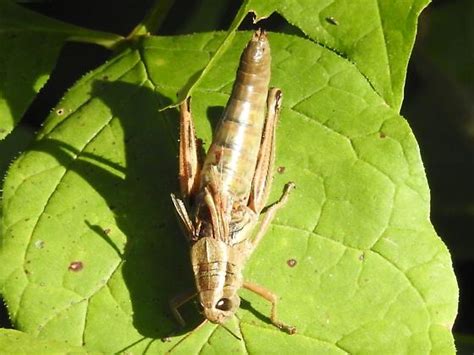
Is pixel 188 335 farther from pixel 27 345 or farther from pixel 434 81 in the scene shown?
pixel 434 81

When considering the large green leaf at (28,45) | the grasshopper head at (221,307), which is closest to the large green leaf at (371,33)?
the grasshopper head at (221,307)

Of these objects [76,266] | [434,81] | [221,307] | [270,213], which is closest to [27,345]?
[76,266]

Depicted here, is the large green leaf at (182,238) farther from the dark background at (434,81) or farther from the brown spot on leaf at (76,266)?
the dark background at (434,81)

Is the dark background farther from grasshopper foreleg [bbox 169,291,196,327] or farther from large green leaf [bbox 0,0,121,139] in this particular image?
grasshopper foreleg [bbox 169,291,196,327]

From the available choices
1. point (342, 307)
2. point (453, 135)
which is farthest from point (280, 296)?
point (453, 135)

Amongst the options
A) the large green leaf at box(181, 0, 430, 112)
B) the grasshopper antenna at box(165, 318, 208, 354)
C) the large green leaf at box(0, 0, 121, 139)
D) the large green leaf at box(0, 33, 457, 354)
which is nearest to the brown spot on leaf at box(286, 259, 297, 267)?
the large green leaf at box(0, 33, 457, 354)

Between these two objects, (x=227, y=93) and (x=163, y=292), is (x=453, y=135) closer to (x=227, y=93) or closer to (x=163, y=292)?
(x=227, y=93)
